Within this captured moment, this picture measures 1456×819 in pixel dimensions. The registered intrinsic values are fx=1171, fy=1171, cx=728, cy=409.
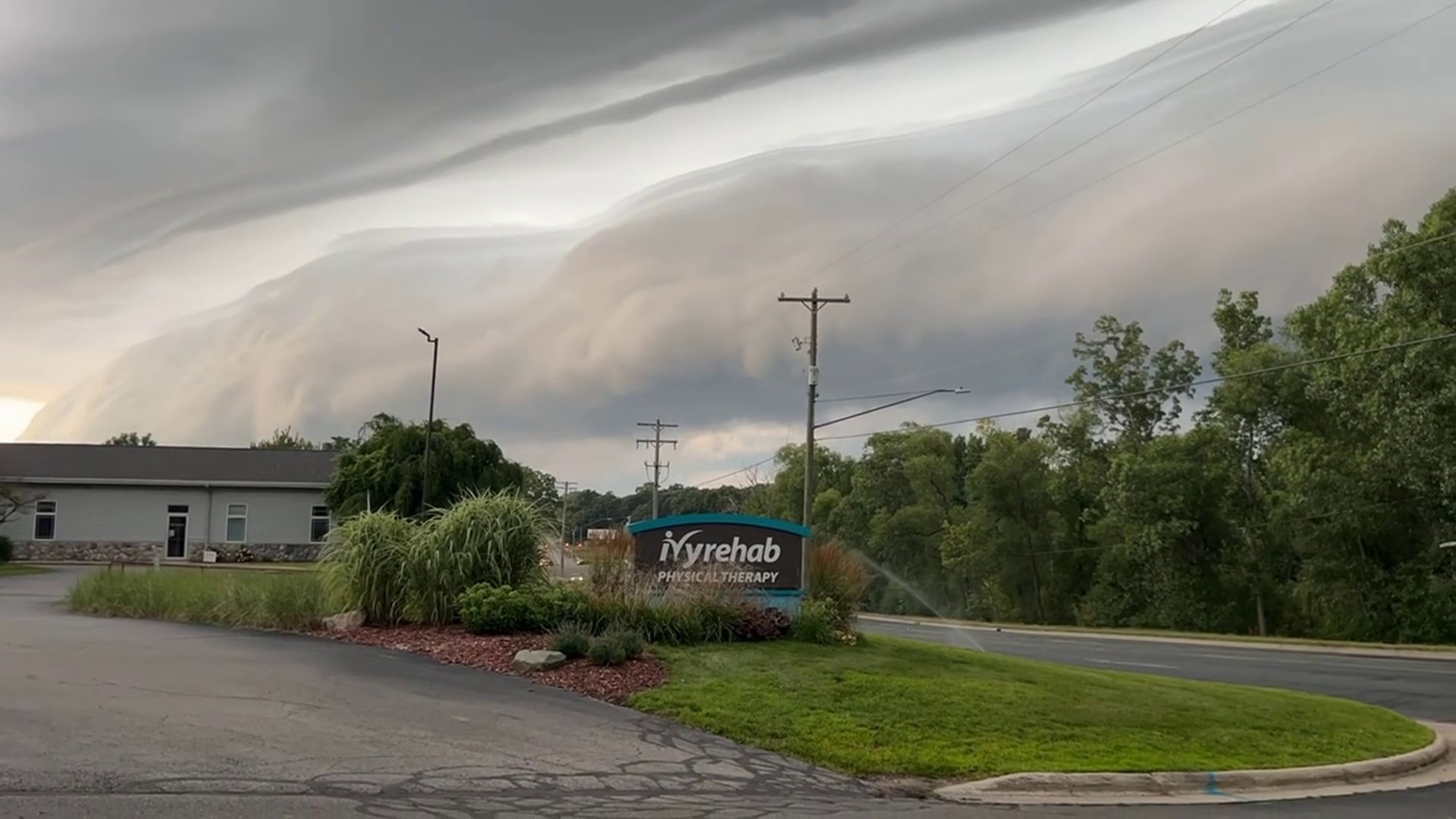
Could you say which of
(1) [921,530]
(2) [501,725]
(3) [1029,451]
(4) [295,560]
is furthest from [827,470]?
(2) [501,725]

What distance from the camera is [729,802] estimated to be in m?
9.23

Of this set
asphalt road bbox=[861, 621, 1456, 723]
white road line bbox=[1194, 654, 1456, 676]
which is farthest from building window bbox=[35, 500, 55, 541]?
white road line bbox=[1194, 654, 1456, 676]

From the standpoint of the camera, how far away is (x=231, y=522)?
5431cm

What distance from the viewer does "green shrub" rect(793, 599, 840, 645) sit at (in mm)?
17562

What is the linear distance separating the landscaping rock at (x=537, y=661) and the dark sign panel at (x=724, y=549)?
3.59 meters

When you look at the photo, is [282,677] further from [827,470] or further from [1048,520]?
[827,470]

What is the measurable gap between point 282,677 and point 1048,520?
60084 mm

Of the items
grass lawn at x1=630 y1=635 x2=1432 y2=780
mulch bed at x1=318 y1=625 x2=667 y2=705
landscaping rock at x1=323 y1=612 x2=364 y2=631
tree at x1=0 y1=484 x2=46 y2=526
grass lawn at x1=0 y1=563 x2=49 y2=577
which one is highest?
tree at x1=0 y1=484 x2=46 y2=526

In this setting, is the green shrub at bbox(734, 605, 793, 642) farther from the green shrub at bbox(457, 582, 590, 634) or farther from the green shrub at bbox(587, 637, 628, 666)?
the green shrub at bbox(587, 637, 628, 666)

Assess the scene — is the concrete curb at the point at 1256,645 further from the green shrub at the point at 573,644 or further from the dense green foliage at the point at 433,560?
the green shrub at the point at 573,644

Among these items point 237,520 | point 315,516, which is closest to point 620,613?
point 315,516

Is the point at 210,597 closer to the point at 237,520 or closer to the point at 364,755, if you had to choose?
the point at 364,755

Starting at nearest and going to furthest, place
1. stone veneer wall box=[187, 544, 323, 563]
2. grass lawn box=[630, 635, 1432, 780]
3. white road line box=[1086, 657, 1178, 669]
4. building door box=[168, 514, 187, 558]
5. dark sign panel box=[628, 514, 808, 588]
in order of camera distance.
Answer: grass lawn box=[630, 635, 1432, 780] < dark sign panel box=[628, 514, 808, 588] < white road line box=[1086, 657, 1178, 669] < stone veneer wall box=[187, 544, 323, 563] < building door box=[168, 514, 187, 558]

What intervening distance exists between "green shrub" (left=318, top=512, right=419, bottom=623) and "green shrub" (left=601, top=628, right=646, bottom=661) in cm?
452
